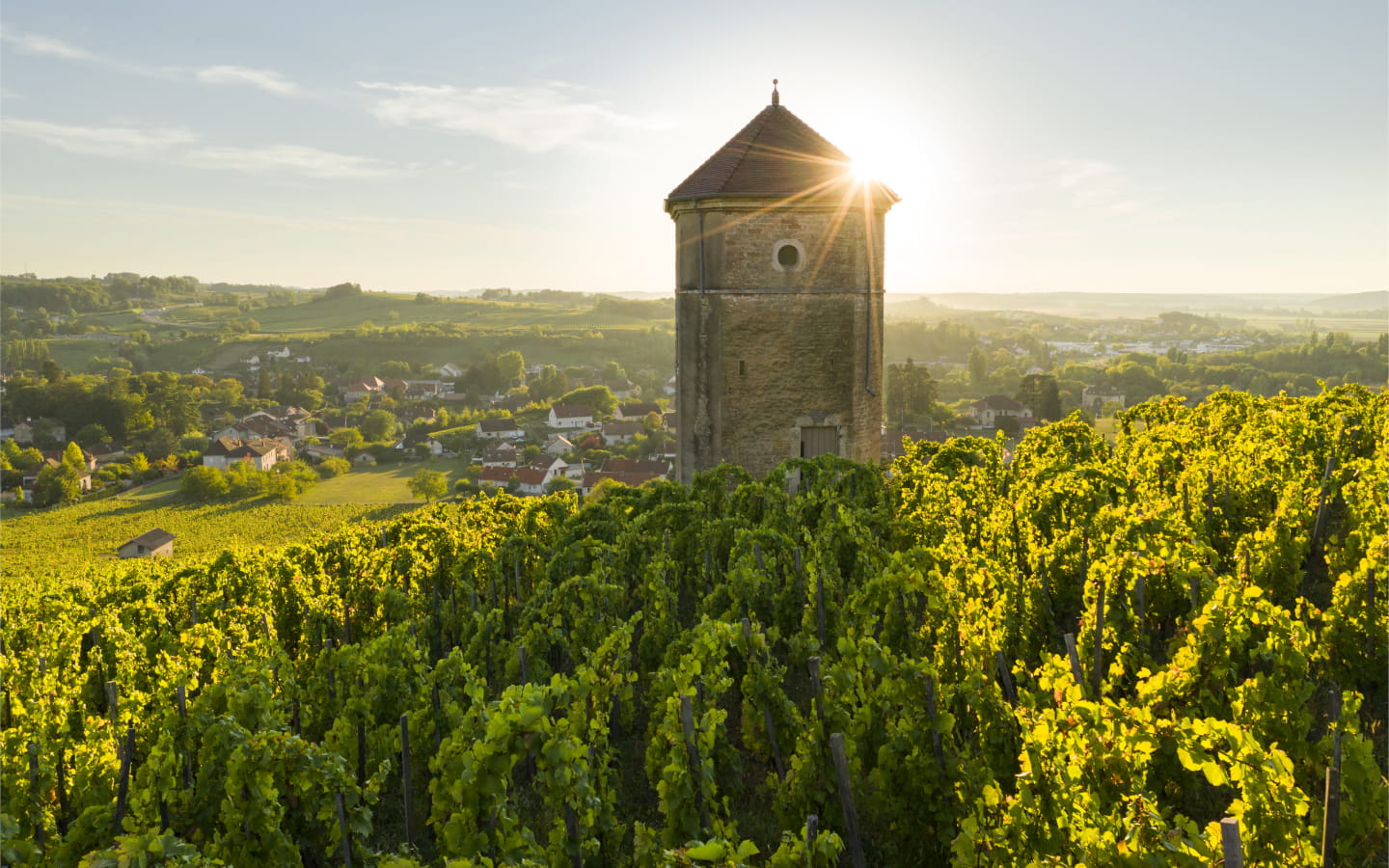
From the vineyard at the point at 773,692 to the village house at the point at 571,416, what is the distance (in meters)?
107

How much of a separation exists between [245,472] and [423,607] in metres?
85.3

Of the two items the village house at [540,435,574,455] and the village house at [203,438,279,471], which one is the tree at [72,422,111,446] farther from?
the village house at [540,435,574,455]

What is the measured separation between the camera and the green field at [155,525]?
60.3 meters

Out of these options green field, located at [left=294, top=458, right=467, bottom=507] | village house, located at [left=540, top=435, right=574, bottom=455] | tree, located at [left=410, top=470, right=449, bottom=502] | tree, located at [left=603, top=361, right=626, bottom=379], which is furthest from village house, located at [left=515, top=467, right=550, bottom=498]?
tree, located at [left=603, top=361, right=626, bottom=379]

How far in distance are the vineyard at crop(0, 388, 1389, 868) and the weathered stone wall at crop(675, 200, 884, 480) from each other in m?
4.74

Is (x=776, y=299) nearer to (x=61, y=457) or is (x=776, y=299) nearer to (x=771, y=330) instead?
(x=771, y=330)

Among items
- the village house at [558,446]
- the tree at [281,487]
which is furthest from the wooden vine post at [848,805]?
the village house at [558,446]

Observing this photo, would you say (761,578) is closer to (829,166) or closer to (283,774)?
(283,774)

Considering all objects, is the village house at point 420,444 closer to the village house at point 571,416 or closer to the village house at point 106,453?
the village house at point 571,416

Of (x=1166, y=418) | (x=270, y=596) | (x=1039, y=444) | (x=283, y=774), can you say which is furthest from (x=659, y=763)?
(x=1166, y=418)

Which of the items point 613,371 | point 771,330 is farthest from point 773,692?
point 613,371

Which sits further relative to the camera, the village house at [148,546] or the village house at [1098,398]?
the village house at [1098,398]

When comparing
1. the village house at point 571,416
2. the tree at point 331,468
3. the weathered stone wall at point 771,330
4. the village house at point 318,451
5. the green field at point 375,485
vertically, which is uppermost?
the weathered stone wall at point 771,330

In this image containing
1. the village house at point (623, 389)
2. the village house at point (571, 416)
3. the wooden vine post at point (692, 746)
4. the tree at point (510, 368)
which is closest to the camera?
the wooden vine post at point (692, 746)
